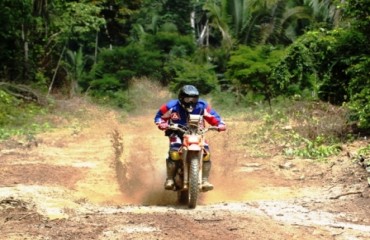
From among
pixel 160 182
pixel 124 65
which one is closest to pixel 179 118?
pixel 160 182

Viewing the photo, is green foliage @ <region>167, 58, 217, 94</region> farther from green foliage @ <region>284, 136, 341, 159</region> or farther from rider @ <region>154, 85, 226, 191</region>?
rider @ <region>154, 85, 226, 191</region>

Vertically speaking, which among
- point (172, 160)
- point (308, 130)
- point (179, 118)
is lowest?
point (308, 130)

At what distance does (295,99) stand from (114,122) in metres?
6.87

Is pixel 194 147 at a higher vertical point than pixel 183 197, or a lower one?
higher

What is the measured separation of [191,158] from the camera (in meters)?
6.52

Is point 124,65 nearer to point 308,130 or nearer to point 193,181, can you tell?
point 308,130

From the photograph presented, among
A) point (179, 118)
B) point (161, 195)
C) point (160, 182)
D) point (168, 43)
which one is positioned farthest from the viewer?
point (168, 43)

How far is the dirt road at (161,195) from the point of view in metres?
5.18

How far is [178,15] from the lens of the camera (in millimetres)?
34688

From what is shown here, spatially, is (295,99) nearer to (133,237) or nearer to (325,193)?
(325,193)

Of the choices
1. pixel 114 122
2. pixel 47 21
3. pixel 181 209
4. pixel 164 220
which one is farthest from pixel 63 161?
pixel 47 21

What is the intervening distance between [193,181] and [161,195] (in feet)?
4.68

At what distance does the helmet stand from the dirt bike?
0.19 meters

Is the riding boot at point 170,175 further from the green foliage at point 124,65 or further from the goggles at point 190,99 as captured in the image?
the green foliage at point 124,65
